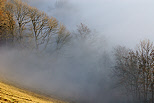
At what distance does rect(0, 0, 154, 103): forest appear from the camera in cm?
1529

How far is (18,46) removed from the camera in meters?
22.6

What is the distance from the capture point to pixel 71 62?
3109 centimetres

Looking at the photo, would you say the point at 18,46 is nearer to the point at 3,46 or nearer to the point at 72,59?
the point at 3,46

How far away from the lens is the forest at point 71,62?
15295mm

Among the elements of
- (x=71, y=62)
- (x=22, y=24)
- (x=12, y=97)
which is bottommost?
(x=12, y=97)

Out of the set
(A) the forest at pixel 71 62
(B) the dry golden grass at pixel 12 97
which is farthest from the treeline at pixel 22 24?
(B) the dry golden grass at pixel 12 97

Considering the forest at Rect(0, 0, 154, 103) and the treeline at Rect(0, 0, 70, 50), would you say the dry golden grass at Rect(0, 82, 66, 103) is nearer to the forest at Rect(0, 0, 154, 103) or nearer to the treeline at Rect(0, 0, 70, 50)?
the forest at Rect(0, 0, 154, 103)

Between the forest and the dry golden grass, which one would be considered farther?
the forest

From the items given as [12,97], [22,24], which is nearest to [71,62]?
[22,24]

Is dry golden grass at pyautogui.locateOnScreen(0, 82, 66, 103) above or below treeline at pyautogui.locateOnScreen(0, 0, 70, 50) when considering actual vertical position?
below

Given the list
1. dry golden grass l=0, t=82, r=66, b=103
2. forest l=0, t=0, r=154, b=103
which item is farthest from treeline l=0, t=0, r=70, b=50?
dry golden grass l=0, t=82, r=66, b=103

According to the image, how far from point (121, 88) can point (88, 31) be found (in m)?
15.5

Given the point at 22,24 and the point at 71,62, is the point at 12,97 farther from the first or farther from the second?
the point at 71,62

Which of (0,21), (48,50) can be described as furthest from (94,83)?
(0,21)
